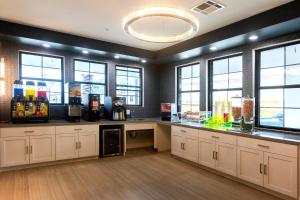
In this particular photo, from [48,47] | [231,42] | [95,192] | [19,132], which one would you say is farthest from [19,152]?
[231,42]

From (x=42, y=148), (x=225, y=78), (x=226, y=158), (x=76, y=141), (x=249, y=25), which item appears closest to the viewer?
(x=249, y=25)

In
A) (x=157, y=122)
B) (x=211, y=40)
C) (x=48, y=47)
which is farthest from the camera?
(x=157, y=122)

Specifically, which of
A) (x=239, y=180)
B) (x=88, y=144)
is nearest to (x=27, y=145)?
(x=88, y=144)

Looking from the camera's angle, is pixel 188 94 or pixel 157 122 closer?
pixel 157 122

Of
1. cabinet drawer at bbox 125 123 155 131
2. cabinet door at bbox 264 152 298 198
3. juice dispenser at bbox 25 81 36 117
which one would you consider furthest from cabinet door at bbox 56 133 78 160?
cabinet door at bbox 264 152 298 198

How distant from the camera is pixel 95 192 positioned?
9.22ft

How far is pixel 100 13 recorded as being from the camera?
3.23 meters

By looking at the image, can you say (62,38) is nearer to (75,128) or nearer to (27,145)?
(75,128)

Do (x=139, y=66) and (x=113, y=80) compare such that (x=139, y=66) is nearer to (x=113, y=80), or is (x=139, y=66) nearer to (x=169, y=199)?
(x=113, y=80)

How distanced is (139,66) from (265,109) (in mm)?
3569

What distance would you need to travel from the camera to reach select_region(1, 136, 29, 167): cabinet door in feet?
11.6

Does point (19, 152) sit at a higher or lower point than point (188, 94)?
lower

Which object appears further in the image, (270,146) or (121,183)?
(121,183)

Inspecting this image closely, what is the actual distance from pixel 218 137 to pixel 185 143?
35.6 inches
